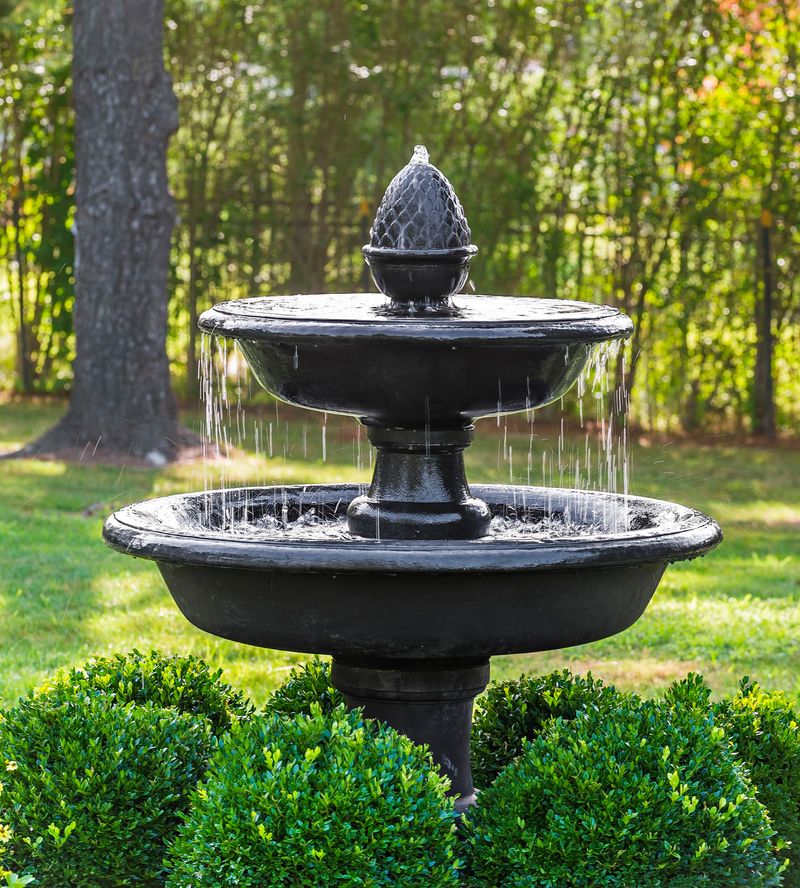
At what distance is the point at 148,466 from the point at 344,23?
15.0ft

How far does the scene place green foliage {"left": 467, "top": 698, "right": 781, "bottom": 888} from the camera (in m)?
3.12

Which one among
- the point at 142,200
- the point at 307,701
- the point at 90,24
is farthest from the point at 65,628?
the point at 90,24

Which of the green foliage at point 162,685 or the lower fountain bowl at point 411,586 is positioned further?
the green foliage at point 162,685

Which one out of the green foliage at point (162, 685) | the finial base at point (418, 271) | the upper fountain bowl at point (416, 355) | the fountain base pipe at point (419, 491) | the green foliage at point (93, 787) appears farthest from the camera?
the green foliage at point (162, 685)

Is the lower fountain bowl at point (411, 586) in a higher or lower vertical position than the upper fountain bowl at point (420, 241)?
lower

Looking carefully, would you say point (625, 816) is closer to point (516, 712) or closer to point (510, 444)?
point (516, 712)

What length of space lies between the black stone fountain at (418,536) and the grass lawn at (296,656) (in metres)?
0.18

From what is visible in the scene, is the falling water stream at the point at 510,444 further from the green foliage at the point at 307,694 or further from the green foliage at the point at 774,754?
the green foliage at the point at 774,754

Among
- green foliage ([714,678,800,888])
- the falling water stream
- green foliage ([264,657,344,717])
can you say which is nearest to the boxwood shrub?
green foliage ([714,678,800,888])

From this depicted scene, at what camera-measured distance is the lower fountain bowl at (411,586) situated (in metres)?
3.09

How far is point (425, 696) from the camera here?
361 cm

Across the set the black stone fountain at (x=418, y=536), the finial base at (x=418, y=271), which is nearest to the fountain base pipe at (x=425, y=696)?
the black stone fountain at (x=418, y=536)

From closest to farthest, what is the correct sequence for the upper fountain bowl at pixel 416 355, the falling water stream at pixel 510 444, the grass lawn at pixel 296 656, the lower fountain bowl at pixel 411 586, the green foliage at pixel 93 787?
the lower fountain bowl at pixel 411 586
the upper fountain bowl at pixel 416 355
the green foliage at pixel 93 787
the grass lawn at pixel 296 656
the falling water stream at pixel 510 444

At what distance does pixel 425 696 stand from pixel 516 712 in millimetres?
667
